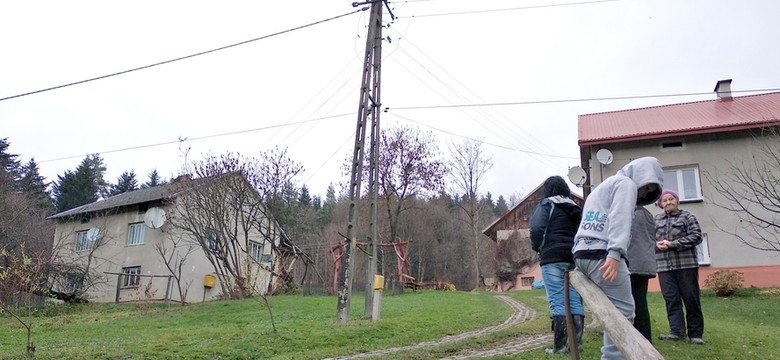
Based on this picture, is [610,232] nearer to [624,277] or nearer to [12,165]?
[624,277]

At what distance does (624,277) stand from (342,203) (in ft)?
160

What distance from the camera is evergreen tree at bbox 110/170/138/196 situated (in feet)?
197

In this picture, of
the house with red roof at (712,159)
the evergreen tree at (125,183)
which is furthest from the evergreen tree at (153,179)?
the house with red roof at (712,159)

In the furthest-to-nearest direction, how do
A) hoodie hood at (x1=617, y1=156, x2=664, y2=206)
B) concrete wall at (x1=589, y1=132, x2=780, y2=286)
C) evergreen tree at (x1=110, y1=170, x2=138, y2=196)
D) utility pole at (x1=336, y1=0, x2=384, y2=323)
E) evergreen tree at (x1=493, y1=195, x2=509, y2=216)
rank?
evergreen tree at (x1=493, y1=195, x2=509, y2=216)
evergreen tree at (x1=110, y1=170, x2=138, y2=196)
concrete wall at (x1=589, y1=132, x2=780, y2=286)
utility pole at (x1=336, y1=0, x2=384, y2=323)
hoodie hood at (x1=617, y1=156, x2=664, y2=206)

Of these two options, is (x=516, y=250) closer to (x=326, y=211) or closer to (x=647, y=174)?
(x=326, y=211)

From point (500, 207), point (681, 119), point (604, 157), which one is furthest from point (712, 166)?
point (500, 207)

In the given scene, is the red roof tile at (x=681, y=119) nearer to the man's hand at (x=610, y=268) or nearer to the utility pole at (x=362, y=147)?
the utility pole at (x=362, y=147)

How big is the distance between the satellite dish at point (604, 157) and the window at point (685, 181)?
2.19m

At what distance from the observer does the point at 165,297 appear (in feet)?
82.6

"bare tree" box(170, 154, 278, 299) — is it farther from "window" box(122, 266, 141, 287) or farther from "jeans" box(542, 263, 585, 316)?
"jeans" box(542, 263, 585, 316)

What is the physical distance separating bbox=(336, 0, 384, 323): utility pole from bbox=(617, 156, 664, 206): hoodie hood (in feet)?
27.6

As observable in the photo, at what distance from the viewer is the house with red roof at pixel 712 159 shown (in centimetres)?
1848

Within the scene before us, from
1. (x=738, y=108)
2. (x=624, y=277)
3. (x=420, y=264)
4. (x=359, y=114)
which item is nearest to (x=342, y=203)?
(x=420, y=264)

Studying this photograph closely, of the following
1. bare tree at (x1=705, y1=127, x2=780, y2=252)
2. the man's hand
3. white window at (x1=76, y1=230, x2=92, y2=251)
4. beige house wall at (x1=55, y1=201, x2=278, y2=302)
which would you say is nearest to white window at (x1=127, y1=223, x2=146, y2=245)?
beige house wall at (x1=55, y1=201, x2=278, y2=302)
